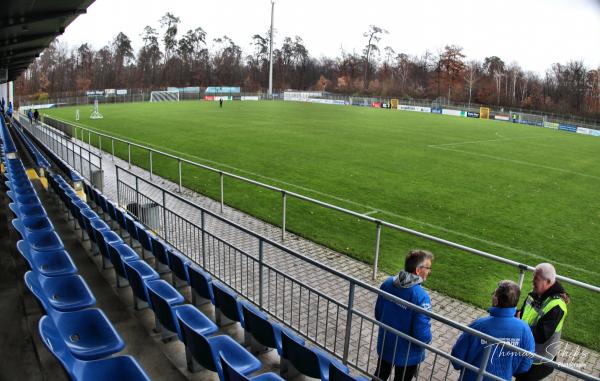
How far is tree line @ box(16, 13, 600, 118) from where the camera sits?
8156 centimetres

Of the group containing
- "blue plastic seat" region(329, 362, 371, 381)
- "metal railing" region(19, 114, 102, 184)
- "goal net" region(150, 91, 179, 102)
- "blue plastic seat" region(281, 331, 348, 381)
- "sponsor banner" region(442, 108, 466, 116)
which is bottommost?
"blue plastic seat" region(281, 331, 348, 381)

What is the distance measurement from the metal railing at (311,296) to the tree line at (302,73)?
72537 millimetres

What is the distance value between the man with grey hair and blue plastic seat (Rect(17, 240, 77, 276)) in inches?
211

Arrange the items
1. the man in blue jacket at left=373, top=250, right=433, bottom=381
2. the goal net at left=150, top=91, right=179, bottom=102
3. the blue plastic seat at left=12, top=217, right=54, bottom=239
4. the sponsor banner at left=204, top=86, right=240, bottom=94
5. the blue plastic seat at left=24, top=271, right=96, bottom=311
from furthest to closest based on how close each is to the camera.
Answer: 1. the sponsor banner at left=204, top=86, right=240, bottom=94
2. the goal net at left=150, top=91, right=179, bottom=102
3. the blue plastic seat at left=12, top=217, right=54, bottom=239
4. the blue plastic seat at left=24, top=271, right=96, bottom=311
5. the man in blue jacket at left=373, top=250, right=433, bottom=381

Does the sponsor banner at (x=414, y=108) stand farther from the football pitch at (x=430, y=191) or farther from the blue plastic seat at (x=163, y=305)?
the blue plastic seat at (x=163, y=305)

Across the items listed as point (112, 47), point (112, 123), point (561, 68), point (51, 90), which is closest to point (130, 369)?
point (112, 123)

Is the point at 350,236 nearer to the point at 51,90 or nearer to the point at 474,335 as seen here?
the point at 474,335

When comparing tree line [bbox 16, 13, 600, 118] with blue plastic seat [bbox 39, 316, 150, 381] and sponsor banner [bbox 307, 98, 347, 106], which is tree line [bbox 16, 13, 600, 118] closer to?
sponsor banner [bbox 307, 98, 347, 106]

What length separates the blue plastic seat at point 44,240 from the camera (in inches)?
259

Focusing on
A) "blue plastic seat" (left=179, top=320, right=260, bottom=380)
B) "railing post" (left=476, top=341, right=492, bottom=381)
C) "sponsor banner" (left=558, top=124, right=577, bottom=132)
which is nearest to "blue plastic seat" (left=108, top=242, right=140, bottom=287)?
"blue plastic seat" (left=179, top=320, right=260, bottom=380)

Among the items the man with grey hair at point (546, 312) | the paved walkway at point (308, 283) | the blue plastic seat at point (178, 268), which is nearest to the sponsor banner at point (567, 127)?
the paved walkway at point (308, 283)

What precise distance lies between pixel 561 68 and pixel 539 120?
123 feet

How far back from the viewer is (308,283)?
8.16 m

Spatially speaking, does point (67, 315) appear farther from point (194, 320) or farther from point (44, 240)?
point (44, 240)
